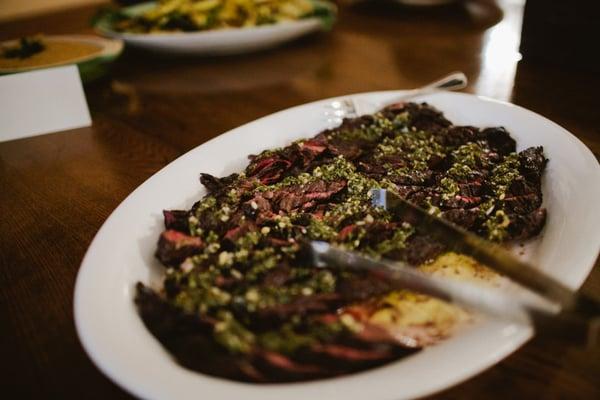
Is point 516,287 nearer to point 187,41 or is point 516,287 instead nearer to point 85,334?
point 85,334

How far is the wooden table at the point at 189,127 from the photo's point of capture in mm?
908

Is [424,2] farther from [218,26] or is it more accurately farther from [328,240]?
[328,240]

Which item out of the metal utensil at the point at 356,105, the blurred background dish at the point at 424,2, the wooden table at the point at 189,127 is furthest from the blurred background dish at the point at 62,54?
the blurred background dish at the point at 424,2

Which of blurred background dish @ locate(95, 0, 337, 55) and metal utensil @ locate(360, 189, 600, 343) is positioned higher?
blurred background dish @ locate(95, 0, 337, 55)

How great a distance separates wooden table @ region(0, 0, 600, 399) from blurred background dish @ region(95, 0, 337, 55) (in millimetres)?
114

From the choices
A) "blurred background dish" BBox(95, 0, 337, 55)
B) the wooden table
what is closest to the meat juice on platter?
the wooden table

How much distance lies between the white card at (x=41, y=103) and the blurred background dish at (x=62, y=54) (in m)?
0.23

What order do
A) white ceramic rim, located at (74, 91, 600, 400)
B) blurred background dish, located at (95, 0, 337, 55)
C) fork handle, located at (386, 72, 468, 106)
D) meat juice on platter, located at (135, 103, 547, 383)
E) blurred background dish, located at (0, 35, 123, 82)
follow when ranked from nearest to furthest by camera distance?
1. white ceramic rim, located at (74, 91, 600, 400)
2. meat juice on platter, located at (135, 103, 547, 383)
3. fork handle, located at (386, 72, 468, 106)
4. blurred background dish, located at (0, 35, 123, 82)
5. blurred background dish, located at (95, 0, 337, 55)

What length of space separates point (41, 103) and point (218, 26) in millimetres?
1192

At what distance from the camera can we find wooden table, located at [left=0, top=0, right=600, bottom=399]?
0.91 m

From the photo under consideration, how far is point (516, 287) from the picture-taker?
0.93 m

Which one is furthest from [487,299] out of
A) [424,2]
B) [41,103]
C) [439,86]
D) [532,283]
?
[424,2]

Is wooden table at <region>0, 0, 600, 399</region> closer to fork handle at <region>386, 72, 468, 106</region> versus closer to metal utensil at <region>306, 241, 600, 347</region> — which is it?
metal utensil at <region>306, 241, 600, 347</region>

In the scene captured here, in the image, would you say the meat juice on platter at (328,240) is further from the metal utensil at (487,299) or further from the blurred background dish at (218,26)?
the blurred background dish at (218,26)
